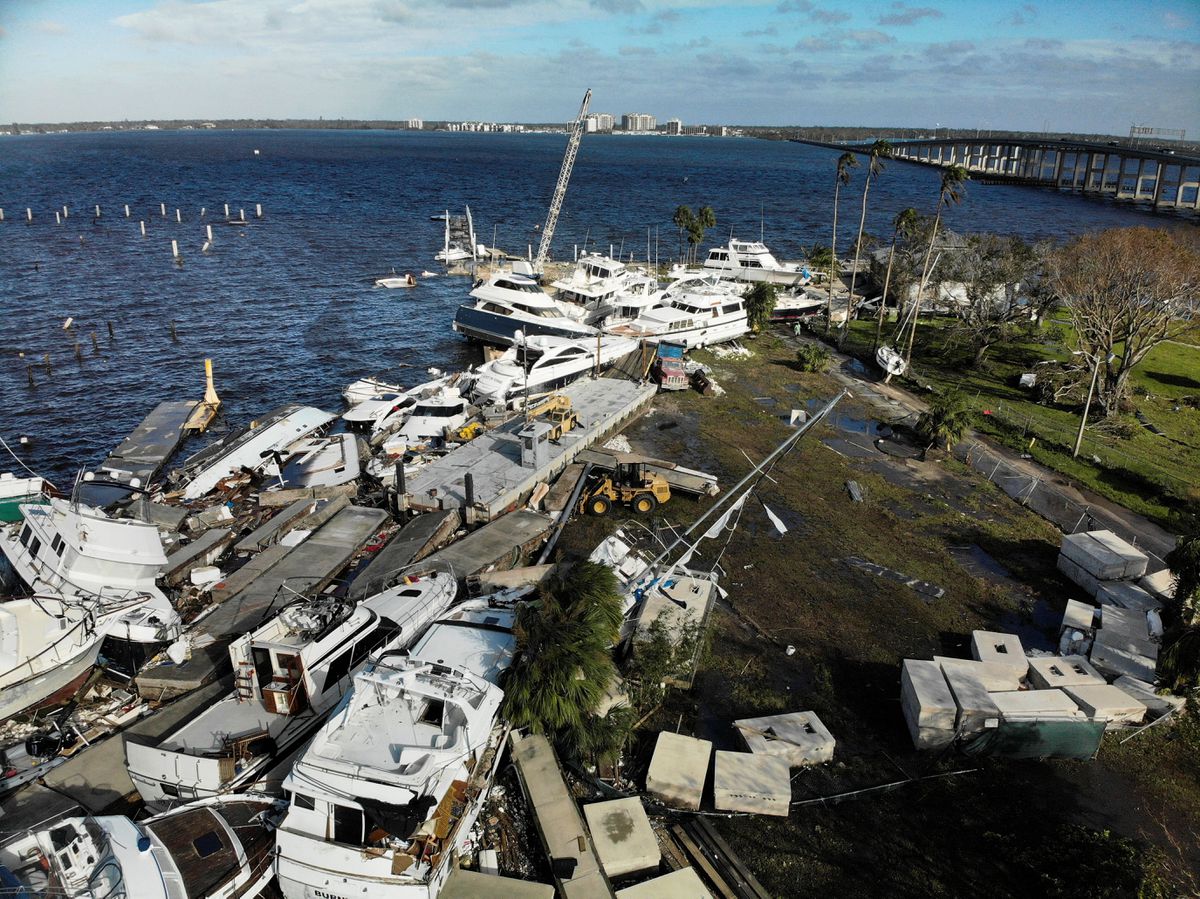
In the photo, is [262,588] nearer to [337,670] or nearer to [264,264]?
[337,670]

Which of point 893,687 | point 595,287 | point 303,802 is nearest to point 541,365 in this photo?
point 595,287

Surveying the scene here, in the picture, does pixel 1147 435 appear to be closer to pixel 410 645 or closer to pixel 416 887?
pixel 410 645

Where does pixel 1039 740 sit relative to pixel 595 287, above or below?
below

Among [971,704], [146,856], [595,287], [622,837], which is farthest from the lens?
[595,287]

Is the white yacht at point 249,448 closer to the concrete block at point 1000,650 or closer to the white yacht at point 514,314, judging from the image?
the white yacht at point 514,314

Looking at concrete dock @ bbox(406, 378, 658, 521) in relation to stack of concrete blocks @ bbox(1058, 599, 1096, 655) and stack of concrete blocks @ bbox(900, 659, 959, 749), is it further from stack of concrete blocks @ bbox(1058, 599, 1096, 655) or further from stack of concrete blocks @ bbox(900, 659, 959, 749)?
stack of concrete blocks @ bbox(1058, 599, 1096, 655)

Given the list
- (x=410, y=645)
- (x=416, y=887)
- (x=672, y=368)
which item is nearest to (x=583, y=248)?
(x=672, y=368)
